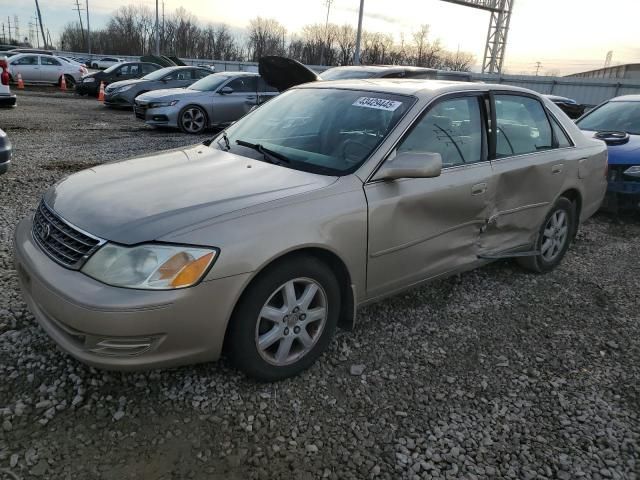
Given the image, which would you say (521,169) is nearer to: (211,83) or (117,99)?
(211,83)

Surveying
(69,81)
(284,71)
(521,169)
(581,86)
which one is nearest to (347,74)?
(284,71)

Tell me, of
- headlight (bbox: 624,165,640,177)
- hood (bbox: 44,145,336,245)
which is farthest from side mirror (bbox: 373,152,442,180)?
headlight (bbox: 624,165,640,177)

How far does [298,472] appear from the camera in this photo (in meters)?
2.14

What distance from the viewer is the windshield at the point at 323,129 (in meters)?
2.99

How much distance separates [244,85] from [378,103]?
905 centimetres

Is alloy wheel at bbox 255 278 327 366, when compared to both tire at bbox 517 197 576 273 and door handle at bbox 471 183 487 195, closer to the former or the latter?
door handle at bbox 471 183 487 195

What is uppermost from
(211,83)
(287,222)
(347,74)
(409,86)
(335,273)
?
(409,86)

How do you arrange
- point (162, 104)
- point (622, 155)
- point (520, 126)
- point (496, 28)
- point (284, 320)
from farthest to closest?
1. point (496, 28)
2. point (162, 104)
3. point (622, 155)
4. point (520, 126)
5. point (284, 320)

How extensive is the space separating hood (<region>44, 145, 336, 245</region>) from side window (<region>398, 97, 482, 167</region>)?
0.72 m

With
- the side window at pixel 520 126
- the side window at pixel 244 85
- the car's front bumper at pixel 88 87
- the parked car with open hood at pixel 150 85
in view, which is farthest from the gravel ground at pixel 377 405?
the car's front bumper at pixel 88 87

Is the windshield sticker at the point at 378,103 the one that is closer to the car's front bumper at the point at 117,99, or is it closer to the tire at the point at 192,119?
the tire at the point at 192,119

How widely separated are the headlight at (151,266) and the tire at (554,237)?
10.1 feet

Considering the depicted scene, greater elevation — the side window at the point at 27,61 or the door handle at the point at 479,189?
the side window at the point at 27,61

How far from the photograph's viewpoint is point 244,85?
11.6 meters
